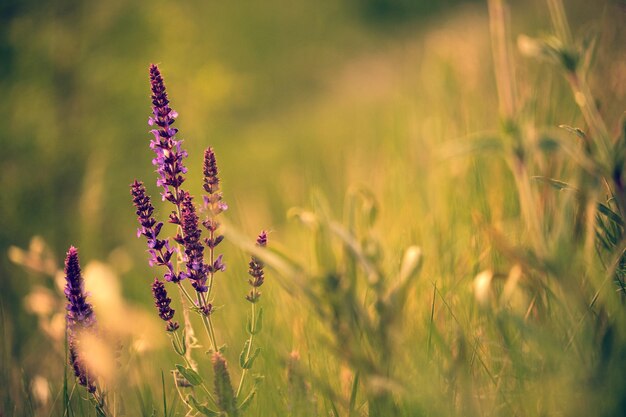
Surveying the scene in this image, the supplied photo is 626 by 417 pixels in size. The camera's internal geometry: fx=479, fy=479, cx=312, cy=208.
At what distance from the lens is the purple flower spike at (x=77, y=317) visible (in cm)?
83

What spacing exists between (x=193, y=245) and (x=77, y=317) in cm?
26

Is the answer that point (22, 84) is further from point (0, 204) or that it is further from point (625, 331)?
point (625, 331)

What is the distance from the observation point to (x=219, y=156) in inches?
220

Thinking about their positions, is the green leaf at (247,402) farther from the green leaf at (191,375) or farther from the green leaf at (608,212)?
the green leaf at (608,212)

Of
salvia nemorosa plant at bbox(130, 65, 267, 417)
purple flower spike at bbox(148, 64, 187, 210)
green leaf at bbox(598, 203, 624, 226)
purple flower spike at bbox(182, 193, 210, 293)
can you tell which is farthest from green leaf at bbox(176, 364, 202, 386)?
green leaf at bbox(598, 203, 624, 226)

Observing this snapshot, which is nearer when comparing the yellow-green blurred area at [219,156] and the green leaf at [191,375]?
the green leaf at [191,375]

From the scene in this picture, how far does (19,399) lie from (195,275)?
0.72 m

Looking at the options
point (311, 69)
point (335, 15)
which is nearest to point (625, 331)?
point (311, 69)

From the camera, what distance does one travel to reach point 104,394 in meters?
0.86

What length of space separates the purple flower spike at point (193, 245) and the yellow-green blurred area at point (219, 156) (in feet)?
0.45

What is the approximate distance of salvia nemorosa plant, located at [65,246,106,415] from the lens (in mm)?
836

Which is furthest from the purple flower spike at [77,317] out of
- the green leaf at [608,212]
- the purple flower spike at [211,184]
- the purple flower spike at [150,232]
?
the green leaf at [608,212]

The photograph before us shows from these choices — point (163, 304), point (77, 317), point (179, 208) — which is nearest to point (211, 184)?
point (179, 208)

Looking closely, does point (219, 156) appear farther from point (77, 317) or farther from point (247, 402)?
point (247, 402)
